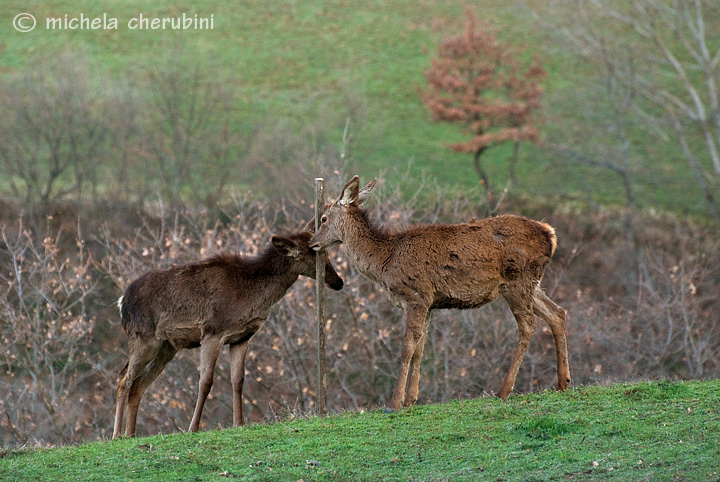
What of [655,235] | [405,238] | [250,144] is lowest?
[655,235]

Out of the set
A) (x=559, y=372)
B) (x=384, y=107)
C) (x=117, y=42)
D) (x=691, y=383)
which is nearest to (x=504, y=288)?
(x=559, y=372)

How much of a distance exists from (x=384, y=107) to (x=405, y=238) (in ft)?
141

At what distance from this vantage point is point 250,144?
1746 inches

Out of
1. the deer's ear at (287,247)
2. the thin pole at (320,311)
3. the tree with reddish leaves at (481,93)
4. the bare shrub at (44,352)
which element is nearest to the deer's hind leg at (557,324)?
the thin pole at (320,311)

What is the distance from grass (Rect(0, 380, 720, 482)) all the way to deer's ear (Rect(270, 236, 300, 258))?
8.15ft

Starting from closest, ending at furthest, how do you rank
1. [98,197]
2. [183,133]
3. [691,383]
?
[691,383]
[98,197]
[183,133]

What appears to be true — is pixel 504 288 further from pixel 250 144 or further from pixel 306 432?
pixel 250 144

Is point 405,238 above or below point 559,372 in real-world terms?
above

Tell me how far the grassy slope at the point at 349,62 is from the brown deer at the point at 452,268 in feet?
103

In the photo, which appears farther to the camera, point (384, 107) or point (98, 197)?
point (384, 107)

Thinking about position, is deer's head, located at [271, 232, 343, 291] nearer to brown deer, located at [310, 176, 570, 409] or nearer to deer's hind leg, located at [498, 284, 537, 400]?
brown deer, located at [310, 176, 570, 409]

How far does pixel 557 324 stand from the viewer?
11.4 metres

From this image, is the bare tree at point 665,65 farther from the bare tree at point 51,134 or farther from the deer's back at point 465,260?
the deer's back at point 465,260

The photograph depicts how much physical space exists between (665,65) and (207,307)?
5093cm
